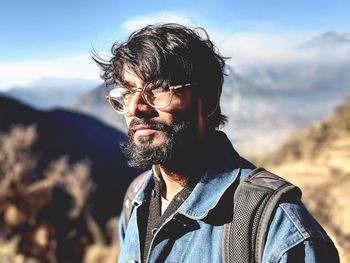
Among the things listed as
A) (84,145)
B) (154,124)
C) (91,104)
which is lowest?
(84,145)

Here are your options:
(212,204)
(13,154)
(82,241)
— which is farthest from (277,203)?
(13,154)

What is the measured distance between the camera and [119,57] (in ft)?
7.13

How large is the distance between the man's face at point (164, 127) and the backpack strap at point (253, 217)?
46 centimetres

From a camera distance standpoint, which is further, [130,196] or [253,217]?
[130,196]

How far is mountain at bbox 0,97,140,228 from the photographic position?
34.3 metres

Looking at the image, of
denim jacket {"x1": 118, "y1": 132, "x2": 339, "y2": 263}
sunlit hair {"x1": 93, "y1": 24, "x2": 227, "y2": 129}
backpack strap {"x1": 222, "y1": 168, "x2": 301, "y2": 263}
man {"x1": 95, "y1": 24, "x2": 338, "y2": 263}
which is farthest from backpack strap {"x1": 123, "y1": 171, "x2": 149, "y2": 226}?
backpack strap {"x1": 222, "y1": 168, "x2": 301, "y2": 263}

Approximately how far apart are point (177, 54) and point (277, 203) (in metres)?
0.86

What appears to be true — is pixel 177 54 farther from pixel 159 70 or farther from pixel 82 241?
pixel 82 241

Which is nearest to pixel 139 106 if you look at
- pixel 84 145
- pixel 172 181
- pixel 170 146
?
pixel 170 146

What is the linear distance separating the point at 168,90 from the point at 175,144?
0.78 feet

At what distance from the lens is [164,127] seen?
1.98m

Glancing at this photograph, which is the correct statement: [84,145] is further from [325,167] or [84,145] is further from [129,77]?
[129,77]

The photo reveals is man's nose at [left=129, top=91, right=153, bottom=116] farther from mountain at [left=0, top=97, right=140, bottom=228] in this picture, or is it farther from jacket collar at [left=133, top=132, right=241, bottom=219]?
mountain at [left=0, top=97, right=140, bottom=228]

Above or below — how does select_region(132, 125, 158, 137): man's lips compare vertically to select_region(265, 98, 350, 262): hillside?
above
